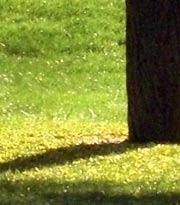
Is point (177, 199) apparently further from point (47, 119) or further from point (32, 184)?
point (47, 119)

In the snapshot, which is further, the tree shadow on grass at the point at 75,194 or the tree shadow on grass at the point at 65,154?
the tree shadow on grass at the point at 65,154

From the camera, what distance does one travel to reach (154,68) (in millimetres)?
9422

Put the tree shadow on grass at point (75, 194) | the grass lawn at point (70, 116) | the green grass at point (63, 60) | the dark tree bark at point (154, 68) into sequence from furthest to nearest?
the green grass at point (63, 60)
the dark tree bark at point (154, 68)
the grass lawn at point (70, 116)
the tree shadow on grass at point (75, 194)

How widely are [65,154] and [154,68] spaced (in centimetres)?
118

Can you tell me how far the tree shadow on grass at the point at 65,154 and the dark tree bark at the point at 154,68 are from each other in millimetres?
305

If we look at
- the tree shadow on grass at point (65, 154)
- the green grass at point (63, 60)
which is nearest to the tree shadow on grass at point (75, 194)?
the tree shadow on grass at point (65, 154)

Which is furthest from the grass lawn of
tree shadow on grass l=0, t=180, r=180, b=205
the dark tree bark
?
the dark tree bark

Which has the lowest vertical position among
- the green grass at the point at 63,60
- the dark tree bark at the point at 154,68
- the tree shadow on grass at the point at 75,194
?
the green grass at the point at 63,60

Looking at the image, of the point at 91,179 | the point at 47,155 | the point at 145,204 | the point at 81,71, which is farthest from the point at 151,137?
the point at 81,71

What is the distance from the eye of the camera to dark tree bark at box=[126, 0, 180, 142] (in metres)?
9.37

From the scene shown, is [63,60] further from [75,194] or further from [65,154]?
[75,194]

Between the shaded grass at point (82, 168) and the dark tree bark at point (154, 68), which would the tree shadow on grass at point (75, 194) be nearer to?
the shaded grass at point (82, 168)

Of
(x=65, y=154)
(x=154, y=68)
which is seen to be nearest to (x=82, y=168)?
(x=65, y=154)

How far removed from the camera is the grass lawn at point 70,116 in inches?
A: 295
